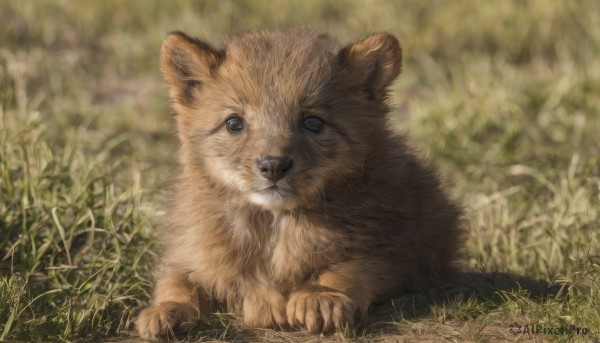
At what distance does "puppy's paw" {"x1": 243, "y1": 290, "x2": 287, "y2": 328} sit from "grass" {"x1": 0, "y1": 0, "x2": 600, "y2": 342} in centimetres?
7

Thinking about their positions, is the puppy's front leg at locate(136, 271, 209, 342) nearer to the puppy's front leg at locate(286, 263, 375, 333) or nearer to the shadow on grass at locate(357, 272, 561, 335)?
the puppy's front leg at locate(286, 263, 375, 333)

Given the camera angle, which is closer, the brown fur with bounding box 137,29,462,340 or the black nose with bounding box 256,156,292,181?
the black nose with bounding box 256,156,292,181

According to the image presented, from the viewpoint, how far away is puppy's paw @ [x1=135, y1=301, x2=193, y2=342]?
4793mm

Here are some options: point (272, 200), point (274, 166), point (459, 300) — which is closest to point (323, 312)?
point (272, 200)

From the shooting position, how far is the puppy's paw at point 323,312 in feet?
15.6

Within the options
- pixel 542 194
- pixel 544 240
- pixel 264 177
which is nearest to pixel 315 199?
pixel 264 177

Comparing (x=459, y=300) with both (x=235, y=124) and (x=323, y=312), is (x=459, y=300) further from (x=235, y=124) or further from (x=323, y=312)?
(x=235, y=124)

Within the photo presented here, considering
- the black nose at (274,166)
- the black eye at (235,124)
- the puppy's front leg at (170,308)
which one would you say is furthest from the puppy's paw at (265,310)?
the black eye at (235,124)

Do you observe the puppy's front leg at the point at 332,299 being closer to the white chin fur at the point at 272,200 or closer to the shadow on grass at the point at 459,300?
the shadow on grass at the point at 459,300

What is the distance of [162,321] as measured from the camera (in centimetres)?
483

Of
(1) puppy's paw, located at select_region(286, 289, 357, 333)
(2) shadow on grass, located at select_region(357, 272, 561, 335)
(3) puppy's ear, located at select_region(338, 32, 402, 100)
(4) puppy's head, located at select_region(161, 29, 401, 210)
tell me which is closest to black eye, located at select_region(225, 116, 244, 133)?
(4) puppy's head, located at select_region(161, 29, 401, 210)

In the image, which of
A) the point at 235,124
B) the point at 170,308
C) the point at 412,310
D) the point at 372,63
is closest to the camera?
the point at 170,308

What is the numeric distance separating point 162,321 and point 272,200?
2.63ft

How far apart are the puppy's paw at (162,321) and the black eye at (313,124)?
1117 mm
